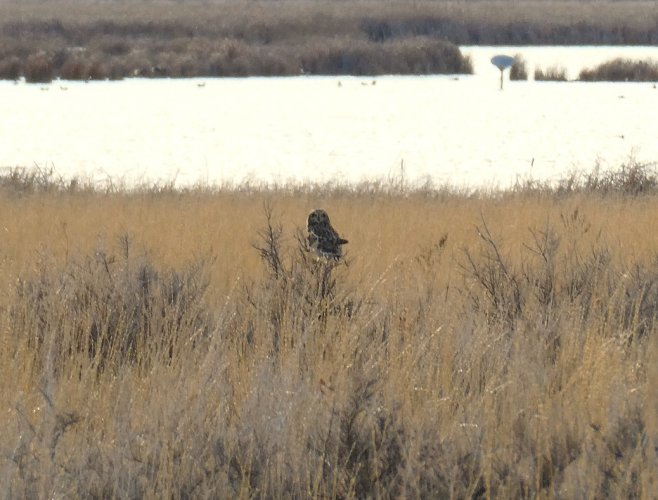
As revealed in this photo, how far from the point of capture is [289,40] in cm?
4800

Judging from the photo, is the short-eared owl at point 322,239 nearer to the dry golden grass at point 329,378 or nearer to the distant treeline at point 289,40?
the dry golden grass at point 329,378

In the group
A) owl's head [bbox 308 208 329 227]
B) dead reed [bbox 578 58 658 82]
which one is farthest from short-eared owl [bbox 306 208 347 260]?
dead reed [bbox 578 58 658 82]

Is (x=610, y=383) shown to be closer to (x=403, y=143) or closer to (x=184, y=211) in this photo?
(x=184, y=211)

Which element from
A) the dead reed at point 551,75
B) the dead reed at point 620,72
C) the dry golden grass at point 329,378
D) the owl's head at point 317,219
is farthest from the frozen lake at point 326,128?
the dry golden grass at point 329,378

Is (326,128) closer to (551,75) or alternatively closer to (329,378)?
(551,75)

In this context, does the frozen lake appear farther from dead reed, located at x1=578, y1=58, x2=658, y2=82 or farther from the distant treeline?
the distant treeline

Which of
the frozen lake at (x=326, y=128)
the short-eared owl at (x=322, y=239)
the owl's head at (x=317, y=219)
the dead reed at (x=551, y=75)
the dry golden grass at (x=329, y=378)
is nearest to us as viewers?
the dry golden grass at (x=329, y=378)

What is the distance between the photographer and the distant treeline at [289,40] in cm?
4028

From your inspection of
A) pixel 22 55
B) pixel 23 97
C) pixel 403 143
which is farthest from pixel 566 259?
pixel 22 55

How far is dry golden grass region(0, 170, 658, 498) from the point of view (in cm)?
362

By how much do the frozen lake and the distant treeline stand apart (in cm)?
210

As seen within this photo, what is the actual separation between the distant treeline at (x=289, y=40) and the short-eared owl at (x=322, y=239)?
104ft

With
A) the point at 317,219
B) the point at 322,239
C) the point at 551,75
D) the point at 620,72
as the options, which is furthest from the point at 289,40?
the point at 322,239

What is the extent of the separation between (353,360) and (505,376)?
62 centimetres
